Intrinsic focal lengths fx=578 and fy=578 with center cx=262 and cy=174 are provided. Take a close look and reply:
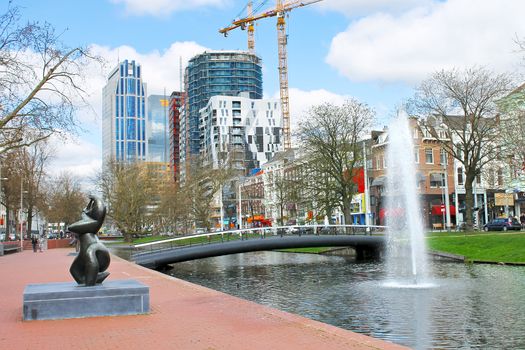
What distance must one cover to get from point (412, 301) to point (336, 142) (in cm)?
3314

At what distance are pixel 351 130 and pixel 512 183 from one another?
45.9ft

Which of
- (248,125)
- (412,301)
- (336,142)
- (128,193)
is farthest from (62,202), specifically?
(248,125)

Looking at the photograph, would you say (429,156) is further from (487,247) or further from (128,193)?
(128,193)

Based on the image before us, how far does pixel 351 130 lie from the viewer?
5153 cm

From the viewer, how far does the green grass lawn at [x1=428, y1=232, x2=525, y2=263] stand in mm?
33081

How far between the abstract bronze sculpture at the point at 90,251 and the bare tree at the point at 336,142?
36.7 metres

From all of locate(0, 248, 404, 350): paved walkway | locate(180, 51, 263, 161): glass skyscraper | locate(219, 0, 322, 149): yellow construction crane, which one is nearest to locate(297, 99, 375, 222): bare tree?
locate(0, 248, 404, 350): paved walkway

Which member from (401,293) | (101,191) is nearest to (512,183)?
(401,293)

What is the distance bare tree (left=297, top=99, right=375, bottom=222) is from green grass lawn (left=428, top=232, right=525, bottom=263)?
11149 mm

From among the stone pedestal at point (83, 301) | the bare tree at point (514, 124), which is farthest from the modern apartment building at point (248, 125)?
the stone pedestal at point (83, 301)

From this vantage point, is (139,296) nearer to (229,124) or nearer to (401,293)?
(401,293)

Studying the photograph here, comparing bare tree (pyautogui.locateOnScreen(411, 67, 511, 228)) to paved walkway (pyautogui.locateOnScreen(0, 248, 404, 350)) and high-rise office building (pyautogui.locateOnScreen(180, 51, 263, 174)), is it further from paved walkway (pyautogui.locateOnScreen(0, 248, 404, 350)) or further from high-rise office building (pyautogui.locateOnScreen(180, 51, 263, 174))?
high-rise office building (pyautogui.locateOnScreen(180, 51, 263, 174))

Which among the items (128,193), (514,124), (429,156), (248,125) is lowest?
(128,193)

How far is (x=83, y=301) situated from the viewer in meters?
12.9
